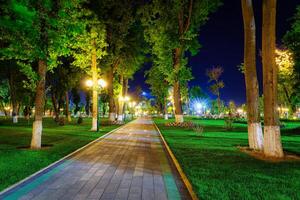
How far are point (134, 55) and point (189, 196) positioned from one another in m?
38.3

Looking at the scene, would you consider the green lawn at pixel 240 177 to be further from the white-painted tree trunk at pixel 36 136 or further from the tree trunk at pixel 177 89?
the tree trunk at pixel 177 89

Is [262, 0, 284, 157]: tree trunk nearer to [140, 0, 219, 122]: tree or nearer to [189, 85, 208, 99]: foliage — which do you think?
[140, 0, 219, 122]: tree

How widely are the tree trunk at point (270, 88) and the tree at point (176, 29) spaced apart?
76.8 feet

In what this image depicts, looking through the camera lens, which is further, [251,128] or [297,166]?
[251,128]

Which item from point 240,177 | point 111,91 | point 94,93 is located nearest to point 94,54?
point 94,93

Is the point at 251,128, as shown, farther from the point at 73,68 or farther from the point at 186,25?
the point at 73,68

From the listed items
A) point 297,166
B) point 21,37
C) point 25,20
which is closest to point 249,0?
point 297,166

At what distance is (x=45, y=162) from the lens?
36.3 feet

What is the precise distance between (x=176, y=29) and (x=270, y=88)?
27.3 metres

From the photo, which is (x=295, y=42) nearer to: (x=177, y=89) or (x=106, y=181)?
(x=177, y=89)

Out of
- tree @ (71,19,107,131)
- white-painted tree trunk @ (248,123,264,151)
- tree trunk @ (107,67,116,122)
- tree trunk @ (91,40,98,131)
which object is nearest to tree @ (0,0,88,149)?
white-painted tree trunk @ (248,123,264,151)

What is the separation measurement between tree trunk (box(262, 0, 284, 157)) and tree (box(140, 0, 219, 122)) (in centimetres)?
2342

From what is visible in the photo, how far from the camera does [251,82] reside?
545 inches

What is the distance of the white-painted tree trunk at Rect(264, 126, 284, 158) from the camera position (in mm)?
11516
